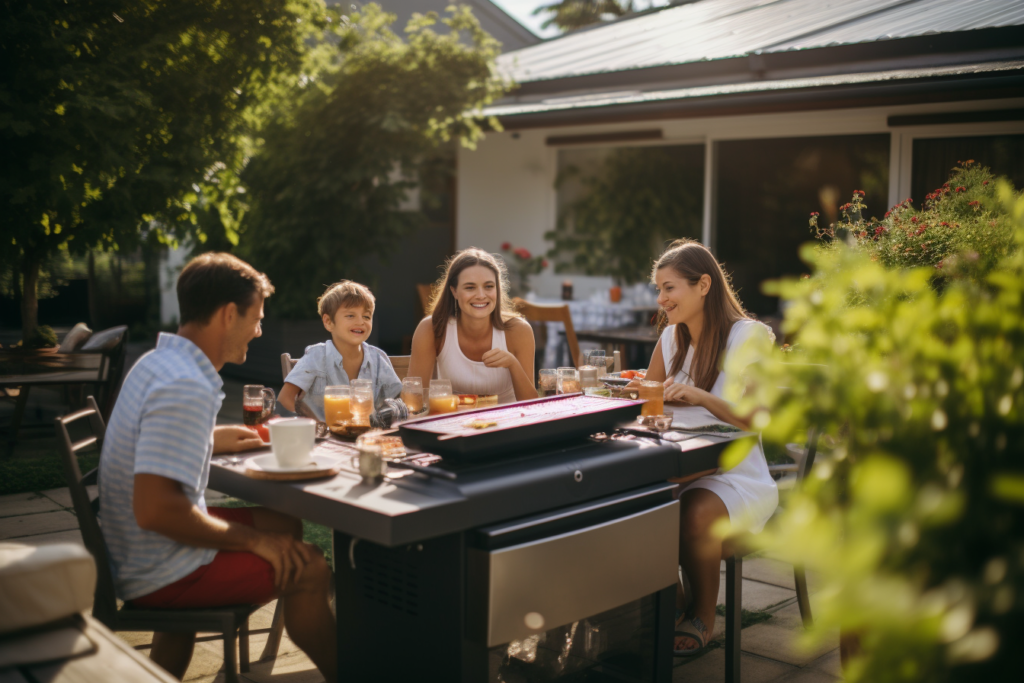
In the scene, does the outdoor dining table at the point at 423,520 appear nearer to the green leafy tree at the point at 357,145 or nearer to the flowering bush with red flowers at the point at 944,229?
the flowering bush with red flowers at the point at 944,229

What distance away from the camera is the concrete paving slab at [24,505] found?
4.46 meters

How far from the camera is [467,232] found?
10859 mm

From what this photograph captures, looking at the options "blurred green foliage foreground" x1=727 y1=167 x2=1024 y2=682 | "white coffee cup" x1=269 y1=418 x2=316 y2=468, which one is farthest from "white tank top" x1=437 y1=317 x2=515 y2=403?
"blurred green foliage foreground" x1=727 y1=167 x2=1024 y2=682

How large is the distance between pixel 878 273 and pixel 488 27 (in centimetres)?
1731

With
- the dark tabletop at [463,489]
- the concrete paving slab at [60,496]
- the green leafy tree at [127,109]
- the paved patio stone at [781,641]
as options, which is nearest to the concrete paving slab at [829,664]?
the paved patio stone at [781,641]

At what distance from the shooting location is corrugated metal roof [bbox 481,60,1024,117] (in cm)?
599

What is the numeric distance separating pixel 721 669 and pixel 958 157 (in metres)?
5.54

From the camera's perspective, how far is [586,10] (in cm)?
3019

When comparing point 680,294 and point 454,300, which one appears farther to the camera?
point 454,300

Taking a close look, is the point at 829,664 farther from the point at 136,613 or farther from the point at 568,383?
the point at 136,613

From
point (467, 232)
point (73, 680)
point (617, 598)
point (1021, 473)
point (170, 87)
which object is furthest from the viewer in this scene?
point (467, 232)

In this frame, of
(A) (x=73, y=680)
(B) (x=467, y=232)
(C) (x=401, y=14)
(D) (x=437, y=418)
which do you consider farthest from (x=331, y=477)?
(C) (x=401, y=14)

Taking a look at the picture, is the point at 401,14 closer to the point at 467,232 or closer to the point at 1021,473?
the point at 467,232

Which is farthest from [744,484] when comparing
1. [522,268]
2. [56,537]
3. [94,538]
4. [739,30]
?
[739,30]
